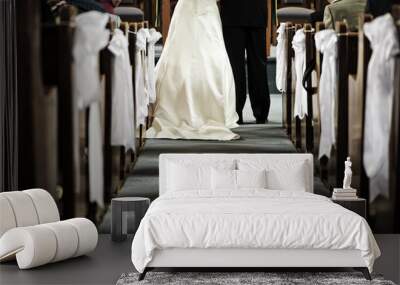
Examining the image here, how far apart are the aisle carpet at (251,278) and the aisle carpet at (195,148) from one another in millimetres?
1675

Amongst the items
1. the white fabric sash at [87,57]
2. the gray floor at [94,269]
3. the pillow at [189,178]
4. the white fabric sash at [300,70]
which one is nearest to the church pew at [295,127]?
the white fabric sash at [300,70]

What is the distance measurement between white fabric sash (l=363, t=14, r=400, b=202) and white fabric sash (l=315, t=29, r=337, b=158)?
0.31 meters

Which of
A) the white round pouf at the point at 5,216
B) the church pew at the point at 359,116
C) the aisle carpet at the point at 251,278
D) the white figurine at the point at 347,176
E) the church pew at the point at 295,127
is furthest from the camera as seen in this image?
the church pew at the point at 295,127

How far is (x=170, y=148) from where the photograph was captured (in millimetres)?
7301

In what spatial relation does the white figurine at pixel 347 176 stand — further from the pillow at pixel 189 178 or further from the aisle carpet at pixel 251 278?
the aisle carpet at pixel 251 278

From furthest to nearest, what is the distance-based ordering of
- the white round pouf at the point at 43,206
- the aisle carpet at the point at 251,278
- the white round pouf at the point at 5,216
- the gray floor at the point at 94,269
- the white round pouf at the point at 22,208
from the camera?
the white round pouf at the point at 43,206 < the white round pouf at the point at 22,208 < the white round pouf at the point at 5,216 < the gray floor at the point at 94,269 < the aisle carpet at the point at 251,278

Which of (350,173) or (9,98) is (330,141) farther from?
(9,98)

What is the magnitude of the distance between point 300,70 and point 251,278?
243 centimetres

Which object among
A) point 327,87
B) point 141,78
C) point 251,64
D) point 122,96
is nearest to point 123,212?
point 122,96

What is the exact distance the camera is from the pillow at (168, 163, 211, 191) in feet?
22.4

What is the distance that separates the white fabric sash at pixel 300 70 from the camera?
718 centimetres

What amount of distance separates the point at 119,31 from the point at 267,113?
1513 mm

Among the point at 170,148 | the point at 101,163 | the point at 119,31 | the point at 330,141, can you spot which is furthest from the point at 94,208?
the point at 330,141

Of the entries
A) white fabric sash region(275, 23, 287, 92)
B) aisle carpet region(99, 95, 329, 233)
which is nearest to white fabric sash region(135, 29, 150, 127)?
aisle carpet region(99, 95, 329, 233)
